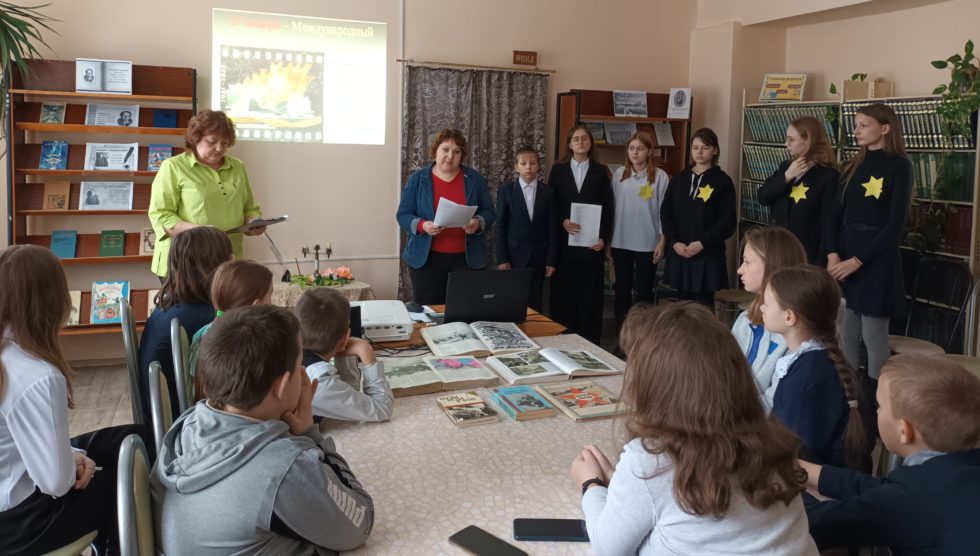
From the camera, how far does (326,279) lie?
498cm

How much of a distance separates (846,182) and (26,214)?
4.78m

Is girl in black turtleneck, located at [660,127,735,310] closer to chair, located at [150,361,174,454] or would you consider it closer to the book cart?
the book cart

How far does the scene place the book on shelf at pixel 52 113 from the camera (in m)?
4.72

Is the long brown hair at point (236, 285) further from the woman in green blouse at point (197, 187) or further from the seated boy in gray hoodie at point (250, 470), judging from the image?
the woman in green blouse at point (197, 187)

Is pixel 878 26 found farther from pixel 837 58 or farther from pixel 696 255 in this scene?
pixel 696 255

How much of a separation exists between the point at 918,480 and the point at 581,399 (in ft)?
3.22

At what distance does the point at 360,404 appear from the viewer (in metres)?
2.03

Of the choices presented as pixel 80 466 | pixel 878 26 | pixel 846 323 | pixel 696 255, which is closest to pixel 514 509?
pixel 80 466

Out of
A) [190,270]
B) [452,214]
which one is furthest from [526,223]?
[190,270]

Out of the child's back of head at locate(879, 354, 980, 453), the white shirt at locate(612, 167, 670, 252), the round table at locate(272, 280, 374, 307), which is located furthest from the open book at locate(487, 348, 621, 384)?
the white shirt at locate(612, 167, 670, 252)

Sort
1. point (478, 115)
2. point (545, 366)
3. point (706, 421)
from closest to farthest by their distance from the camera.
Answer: point (706, 421), point (545, 366), point (478, 115)

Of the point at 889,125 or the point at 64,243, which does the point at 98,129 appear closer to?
the point at 64,243

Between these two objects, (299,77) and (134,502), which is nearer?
(134,502)

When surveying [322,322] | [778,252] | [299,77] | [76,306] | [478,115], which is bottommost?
[76,306]
